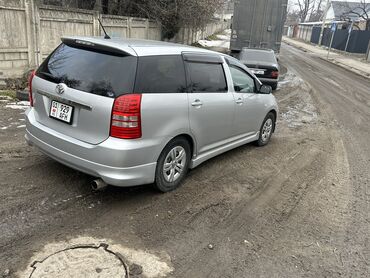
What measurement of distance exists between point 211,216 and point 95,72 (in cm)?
205

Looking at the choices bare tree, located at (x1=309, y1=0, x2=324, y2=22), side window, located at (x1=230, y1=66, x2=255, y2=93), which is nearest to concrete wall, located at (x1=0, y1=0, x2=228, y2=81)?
side window, located at (x1=230, y1=66, x2=255, y2=93)

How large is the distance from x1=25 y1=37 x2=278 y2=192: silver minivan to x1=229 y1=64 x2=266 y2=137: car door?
0.74 metres

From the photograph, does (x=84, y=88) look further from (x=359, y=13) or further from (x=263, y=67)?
(x=359, y=13)

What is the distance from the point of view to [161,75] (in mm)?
4215

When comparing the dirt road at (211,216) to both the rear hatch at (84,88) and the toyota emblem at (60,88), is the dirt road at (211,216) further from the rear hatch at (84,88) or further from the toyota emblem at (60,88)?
the toyota emblem at (60,88)

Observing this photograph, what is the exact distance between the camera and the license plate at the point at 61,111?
4.03 m

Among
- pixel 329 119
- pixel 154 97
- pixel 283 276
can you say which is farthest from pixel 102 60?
pixel 329 119

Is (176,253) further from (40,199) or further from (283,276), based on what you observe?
(40,199)

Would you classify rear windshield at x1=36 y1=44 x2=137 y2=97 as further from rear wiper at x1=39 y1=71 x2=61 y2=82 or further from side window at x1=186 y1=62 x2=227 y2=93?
side window at x1=186 y1=62 x2=227 y2=93

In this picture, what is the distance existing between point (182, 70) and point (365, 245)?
112 inches

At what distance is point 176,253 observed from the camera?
3.46 m

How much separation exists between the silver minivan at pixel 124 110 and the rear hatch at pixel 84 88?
0.4 inches

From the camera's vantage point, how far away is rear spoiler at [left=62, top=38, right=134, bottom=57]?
13.0 feet

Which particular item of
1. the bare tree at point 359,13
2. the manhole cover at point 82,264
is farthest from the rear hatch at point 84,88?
the bare tree at point 359,13
